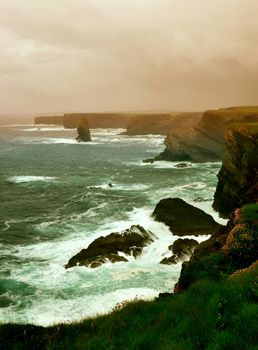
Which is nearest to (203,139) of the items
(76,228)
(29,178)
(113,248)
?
(29,178)

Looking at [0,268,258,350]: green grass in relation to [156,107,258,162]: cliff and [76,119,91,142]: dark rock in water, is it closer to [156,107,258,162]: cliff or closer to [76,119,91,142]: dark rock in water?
[156,107,258,162]: cliff

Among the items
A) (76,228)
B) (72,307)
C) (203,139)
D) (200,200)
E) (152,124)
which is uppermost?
(152,124)

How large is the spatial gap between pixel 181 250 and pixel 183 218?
7.16m

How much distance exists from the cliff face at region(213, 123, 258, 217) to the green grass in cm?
2470

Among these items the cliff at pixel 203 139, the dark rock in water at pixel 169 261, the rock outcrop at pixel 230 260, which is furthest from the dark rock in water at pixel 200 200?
the cliff at pixel 203 139

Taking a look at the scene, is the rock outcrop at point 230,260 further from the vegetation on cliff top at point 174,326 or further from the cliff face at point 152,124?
the cliff face at point 152,124

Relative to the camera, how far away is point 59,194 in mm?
46562

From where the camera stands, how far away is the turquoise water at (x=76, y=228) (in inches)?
758

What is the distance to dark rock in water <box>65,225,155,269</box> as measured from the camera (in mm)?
23859

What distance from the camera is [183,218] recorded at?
31594 mm

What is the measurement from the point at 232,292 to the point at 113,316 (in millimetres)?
2870

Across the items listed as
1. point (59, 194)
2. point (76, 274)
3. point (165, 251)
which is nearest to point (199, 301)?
point (76, 274)

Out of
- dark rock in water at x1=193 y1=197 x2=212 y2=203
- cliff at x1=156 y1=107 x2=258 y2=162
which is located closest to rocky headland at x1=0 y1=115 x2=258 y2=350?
dark rock in water at x1=193 y1=197 x2=212 y2=203

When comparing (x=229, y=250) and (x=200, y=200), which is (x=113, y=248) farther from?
(x=200, y=200)
